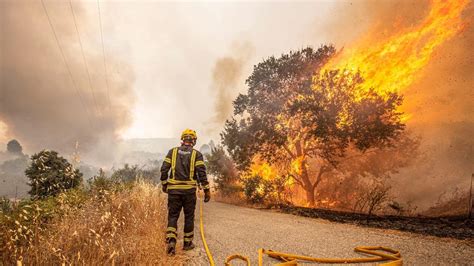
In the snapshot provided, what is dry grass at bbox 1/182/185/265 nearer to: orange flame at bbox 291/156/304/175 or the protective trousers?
the protective trousers

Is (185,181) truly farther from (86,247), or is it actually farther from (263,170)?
(263,170)

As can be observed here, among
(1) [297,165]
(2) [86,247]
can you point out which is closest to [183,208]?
(2) [86,247]

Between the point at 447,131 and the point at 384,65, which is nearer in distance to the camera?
the point at 384,65

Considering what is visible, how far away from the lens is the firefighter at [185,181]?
528 cm

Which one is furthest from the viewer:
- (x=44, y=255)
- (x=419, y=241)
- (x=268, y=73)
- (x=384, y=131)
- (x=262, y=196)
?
(x=268, y=73)

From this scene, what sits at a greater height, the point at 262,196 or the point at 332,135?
the point at 332,135

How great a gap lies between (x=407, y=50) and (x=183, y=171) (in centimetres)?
1633

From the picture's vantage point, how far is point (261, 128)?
16516 millimetres

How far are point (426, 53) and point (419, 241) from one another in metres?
13.5

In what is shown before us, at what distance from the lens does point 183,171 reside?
544cm

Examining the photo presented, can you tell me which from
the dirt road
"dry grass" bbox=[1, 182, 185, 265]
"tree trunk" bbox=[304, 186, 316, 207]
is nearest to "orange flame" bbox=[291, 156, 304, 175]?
"tree trunk" bbox=[304, 186, 316, 207]

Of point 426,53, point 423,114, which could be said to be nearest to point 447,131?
point 423,114

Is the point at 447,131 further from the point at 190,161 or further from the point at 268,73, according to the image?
the point at 190,161

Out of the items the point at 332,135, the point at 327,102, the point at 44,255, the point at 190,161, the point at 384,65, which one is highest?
the point at 384,65
